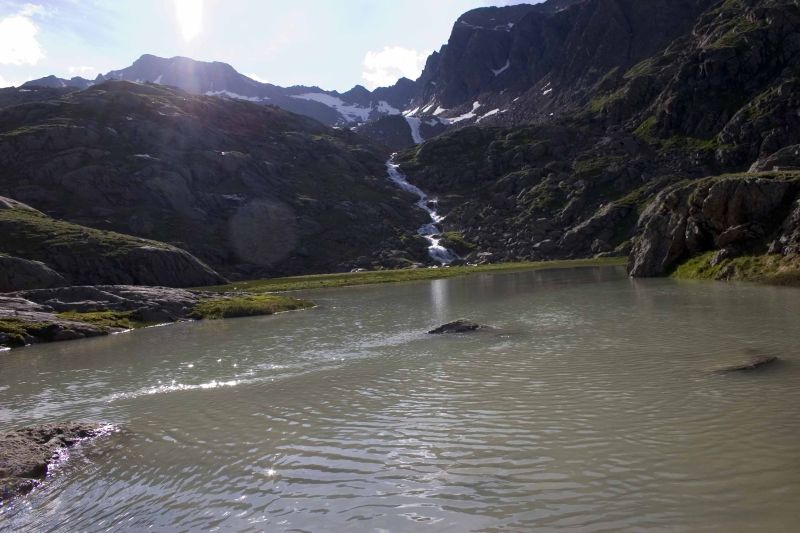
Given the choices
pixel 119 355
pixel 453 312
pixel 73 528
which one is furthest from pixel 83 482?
pixel 453 312

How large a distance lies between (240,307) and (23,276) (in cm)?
4061

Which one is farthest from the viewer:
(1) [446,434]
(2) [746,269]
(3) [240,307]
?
(3) [240,307]

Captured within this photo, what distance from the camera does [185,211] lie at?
168 metres

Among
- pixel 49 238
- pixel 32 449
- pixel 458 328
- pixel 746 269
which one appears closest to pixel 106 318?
pixel 458 328

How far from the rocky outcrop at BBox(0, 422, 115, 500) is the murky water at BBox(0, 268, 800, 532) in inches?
24.1

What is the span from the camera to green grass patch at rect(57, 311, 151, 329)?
56469mm

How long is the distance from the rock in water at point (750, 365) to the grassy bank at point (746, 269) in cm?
3641

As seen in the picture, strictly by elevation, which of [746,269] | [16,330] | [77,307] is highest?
[77,307]

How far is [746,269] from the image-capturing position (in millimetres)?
60406

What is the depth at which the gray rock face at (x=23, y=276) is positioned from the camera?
80.2 m

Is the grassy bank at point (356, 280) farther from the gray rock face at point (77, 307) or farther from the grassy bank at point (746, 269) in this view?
the grassy bank at point (746, 269)

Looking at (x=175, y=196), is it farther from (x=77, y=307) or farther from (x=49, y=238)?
(x=77, y=307)

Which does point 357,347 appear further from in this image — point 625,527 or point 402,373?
point 625,527

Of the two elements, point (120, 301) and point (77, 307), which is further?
point (120, 301)
